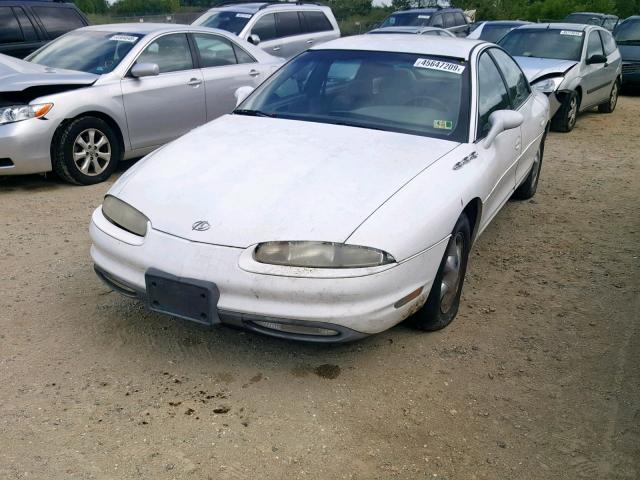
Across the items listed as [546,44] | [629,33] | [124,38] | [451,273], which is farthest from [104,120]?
[629,33]

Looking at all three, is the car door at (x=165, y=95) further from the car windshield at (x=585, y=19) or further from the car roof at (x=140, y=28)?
the car windshield at (x=585, y=19)

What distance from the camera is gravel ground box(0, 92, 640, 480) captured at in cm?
263

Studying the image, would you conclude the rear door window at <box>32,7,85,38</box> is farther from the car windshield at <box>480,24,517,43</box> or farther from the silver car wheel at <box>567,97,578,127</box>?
the car windshield at <box>480,24,517,43</box>

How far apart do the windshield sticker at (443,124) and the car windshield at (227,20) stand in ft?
23.6

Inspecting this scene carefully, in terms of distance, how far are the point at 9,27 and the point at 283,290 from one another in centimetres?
737

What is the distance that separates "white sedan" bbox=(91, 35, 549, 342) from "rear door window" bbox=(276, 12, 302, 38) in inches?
270

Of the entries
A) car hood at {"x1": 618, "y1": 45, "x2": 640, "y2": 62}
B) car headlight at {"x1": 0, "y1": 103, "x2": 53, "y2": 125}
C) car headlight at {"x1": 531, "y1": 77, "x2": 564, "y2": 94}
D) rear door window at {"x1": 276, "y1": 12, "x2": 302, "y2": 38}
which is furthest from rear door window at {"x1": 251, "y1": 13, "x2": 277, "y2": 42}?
car hood at {"x1": 618, "y1": 45, "x2": 640, "y2": 62}

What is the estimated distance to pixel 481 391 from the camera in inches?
123

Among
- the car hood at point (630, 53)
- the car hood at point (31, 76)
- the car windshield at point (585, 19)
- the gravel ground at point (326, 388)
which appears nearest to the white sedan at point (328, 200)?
the gravel ground at point (326, 388)

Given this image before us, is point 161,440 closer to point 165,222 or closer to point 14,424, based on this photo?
point 14,424

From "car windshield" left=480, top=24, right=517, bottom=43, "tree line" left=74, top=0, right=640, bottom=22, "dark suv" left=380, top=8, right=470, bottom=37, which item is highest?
"car windshield" left=480, top=24, right=517, bottom=43

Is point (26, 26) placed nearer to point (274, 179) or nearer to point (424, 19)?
point (274, 179)

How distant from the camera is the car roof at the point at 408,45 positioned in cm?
438

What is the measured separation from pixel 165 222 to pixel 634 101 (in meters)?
12.4
